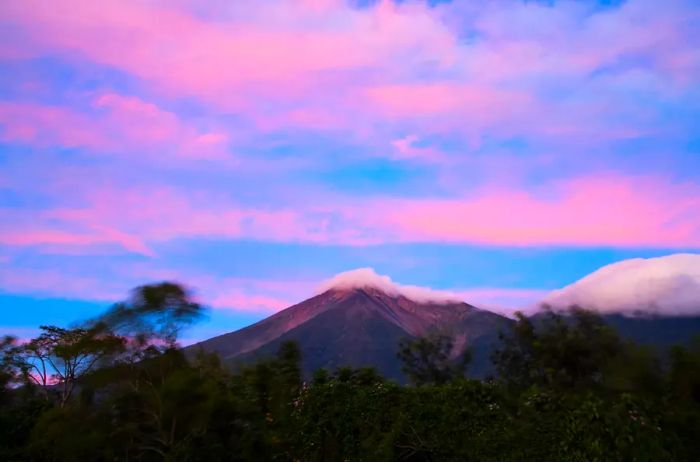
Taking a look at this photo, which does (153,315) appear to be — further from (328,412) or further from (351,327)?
(351,327)

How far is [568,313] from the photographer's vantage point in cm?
1839

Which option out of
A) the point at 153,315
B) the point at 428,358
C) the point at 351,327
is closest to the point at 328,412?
the point at 153,315

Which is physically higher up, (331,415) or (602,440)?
(331,415)

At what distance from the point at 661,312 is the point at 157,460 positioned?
50.8m

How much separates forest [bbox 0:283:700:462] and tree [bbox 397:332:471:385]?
8.28 meters

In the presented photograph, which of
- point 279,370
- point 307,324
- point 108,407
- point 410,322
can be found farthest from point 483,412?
point 410,322

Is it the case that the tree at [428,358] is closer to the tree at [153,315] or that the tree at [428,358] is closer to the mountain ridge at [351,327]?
the tree at [153,315]

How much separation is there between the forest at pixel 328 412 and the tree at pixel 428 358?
8283 mm

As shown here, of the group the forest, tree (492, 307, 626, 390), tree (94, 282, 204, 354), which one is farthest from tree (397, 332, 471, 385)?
tree (94, 282, 204, 354)

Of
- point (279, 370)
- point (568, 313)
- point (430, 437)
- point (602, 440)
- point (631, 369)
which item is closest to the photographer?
point (602, 440)

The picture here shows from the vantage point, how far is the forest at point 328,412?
9.36 metres

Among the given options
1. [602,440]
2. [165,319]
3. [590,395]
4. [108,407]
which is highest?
[165,319]

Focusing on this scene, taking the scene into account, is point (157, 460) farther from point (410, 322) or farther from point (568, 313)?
point (410, 322)

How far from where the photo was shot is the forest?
9359mm
